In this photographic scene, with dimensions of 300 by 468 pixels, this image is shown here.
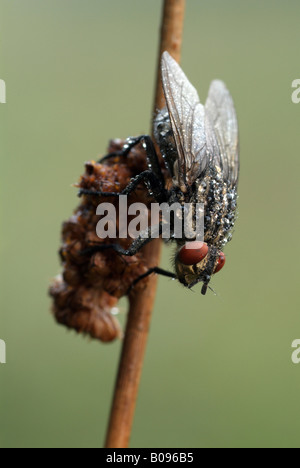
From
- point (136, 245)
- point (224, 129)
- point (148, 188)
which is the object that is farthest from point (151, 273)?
point (224, 129)

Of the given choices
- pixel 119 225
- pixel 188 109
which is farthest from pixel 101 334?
pixel 188 109

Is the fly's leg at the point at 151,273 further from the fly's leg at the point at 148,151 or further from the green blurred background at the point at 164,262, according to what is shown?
the green blurred background at the point at 164,262

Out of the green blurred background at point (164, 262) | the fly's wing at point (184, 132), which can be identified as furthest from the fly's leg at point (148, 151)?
the green blurred background at point (164, 262)

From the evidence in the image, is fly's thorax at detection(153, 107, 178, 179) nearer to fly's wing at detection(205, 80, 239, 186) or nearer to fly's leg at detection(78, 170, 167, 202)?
fly's leg at detection(78, 170, 167, 202)

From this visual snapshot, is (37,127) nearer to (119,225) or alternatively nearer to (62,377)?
(62,377)

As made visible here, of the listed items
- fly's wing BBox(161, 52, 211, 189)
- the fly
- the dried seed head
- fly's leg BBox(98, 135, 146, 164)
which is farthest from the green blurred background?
fly's wing BBox(161, 52, 211, 189)

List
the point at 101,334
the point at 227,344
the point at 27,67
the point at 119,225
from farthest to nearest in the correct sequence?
the point at 27,67, the point at 227,344, the point at 101,334, the point at 119,225

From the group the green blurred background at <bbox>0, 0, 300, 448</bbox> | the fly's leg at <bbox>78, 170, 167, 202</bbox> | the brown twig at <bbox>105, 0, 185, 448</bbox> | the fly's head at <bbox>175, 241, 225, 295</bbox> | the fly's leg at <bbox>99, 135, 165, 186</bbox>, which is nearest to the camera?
the brown twig at <bbox>105, 0, 185, 448</bbox>
